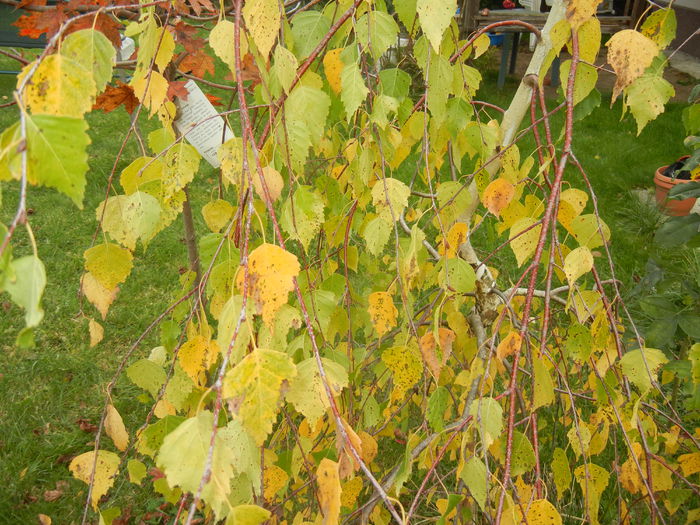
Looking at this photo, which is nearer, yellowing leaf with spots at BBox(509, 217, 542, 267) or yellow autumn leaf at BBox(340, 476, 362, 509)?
yellowing leaf with spots at BBox(509, 217, 542, 267)

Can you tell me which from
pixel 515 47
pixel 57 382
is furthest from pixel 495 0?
pixel 57 382

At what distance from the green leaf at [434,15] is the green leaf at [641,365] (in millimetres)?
523

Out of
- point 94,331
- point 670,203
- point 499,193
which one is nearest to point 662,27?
point 499,193

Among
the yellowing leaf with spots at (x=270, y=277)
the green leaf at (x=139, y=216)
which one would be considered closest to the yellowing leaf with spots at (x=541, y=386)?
the yellowing leaf with spots at (x=270, y=277)

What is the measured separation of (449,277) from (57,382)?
1.69m

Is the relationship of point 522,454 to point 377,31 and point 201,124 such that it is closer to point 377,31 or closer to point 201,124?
point 377,31

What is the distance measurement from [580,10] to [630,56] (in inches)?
3.8

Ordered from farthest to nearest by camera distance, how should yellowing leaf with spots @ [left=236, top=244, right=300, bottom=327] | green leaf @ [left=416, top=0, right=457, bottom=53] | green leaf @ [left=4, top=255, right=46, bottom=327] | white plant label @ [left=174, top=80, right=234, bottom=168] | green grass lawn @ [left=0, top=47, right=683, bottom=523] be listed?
1. green grass lawn @ [left=0, top=47, right=683, bottom=523]
2. white plant label @ [left=174, top=80, right=234, bottom=168]
3. green leaf @ [left=416, top=0, right=457, bottom=53]
4. yellowing leaf with spots @ [left=236, top=244, right=300, bottom=327]
5. green leaf @ [left=4, top=255, right=46, bottom=327]

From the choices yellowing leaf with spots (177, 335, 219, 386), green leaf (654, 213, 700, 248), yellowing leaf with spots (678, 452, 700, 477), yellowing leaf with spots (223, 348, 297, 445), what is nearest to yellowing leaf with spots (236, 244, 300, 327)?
yellowing leaf with spots (223, 348, 297, 445)

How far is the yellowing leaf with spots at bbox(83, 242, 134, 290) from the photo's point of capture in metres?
0.73

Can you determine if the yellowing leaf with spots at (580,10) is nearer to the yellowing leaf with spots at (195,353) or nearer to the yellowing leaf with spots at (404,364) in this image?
the yellowing leaf with spots at (404,364)

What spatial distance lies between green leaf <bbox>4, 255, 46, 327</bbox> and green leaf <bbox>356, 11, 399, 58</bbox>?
0.46m

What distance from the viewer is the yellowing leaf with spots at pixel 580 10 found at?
712mm

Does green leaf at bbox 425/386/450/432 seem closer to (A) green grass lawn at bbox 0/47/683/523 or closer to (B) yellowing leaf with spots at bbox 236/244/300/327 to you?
(B) yellowing leaf with spots at bbox 236/244/300/327
